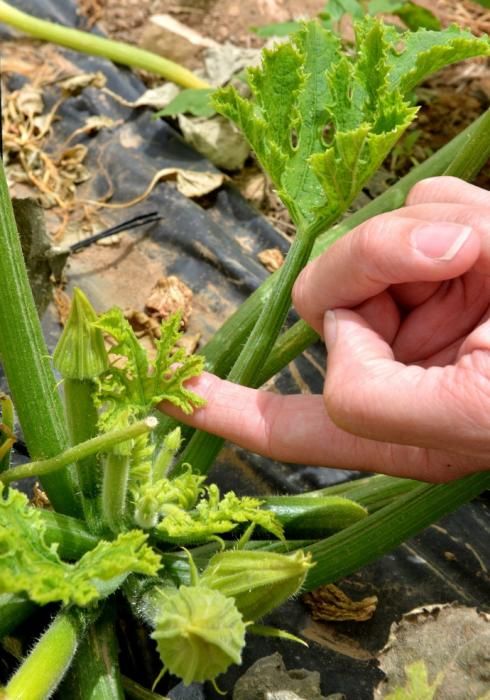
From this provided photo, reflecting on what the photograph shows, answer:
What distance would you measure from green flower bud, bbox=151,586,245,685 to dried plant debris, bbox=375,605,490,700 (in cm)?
56

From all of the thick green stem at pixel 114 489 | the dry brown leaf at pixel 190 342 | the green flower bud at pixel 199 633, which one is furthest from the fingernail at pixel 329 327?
the dry brown leaf at pixel 190 342

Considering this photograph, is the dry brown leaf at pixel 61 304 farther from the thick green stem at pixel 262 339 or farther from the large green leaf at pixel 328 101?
the large green leaf at pixel 328 101

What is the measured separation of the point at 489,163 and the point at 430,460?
234 cm

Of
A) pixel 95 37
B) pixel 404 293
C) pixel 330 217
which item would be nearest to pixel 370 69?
pixel 330 217

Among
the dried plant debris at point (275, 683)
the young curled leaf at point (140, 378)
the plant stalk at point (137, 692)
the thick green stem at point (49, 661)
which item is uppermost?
the young curled leaf at point (140, 378)

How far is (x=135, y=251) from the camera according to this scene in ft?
10.7

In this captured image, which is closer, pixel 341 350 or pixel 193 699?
pixel 341 350

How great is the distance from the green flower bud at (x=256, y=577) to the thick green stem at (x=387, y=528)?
0.33m

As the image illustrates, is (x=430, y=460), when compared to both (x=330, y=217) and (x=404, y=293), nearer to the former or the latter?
(x=404, y=293)

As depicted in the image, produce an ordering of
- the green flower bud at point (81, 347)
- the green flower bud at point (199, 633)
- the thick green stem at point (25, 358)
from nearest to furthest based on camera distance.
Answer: the green flower bud at point (199, 633) → the green flower bud at point (81, 347) → the thick green stem at point (25, 358)

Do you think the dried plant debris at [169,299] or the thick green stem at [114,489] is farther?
the dried plant debris at [169,299]

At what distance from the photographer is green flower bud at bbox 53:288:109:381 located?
1831 millimetres

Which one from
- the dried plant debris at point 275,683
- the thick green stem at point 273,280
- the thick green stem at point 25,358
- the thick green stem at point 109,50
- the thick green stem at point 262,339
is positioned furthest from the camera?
the thick green stem at point 109,50

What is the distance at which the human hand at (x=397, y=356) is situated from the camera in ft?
5.25
